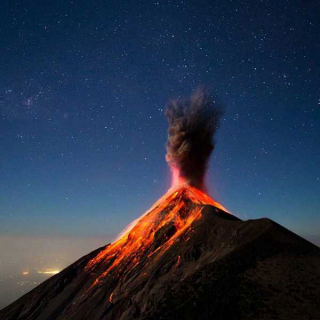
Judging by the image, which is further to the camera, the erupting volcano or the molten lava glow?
the molten lava glow

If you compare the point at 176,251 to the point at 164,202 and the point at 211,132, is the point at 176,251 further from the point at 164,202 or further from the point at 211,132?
the point at 211,132

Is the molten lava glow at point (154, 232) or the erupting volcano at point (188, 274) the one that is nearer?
the erupting volcano at point (188, 274)

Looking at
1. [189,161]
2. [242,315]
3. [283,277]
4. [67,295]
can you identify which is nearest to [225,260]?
[283,277]

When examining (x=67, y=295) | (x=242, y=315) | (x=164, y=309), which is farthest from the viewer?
(x=67, y=295)
